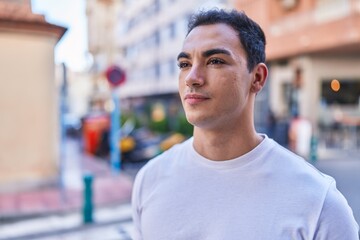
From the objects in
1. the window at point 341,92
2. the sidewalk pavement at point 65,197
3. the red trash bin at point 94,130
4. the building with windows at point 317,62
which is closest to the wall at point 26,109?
the sidewalk pavement at point 65,197

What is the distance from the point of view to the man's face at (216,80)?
1.40 m

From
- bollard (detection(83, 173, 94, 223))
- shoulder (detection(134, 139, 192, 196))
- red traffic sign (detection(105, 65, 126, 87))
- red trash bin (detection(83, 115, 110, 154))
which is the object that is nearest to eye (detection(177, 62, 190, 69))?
shoulder (detection(134, 139, 192, 196))

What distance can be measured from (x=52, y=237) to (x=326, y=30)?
50.8 ft

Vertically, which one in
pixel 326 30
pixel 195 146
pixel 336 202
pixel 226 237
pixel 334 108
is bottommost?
pixel 334 108

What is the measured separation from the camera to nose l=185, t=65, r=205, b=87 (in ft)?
4.63

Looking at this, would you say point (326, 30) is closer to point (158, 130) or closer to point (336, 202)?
point (158, 130)

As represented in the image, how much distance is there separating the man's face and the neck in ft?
0.12

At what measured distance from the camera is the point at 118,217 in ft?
22.9

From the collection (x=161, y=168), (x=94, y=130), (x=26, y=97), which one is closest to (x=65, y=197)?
(x=26, y=97)

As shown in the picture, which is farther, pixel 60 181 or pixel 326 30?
pixel 326 30

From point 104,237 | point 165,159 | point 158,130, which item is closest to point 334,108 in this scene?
point 158,130

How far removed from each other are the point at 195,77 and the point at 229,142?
0.25 m

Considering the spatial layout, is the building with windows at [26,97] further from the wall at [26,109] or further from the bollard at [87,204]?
the bollard at [87,204]

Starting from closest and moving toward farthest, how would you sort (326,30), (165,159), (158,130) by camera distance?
1. (165,159)
2. (326,30)
3. (158,130)
